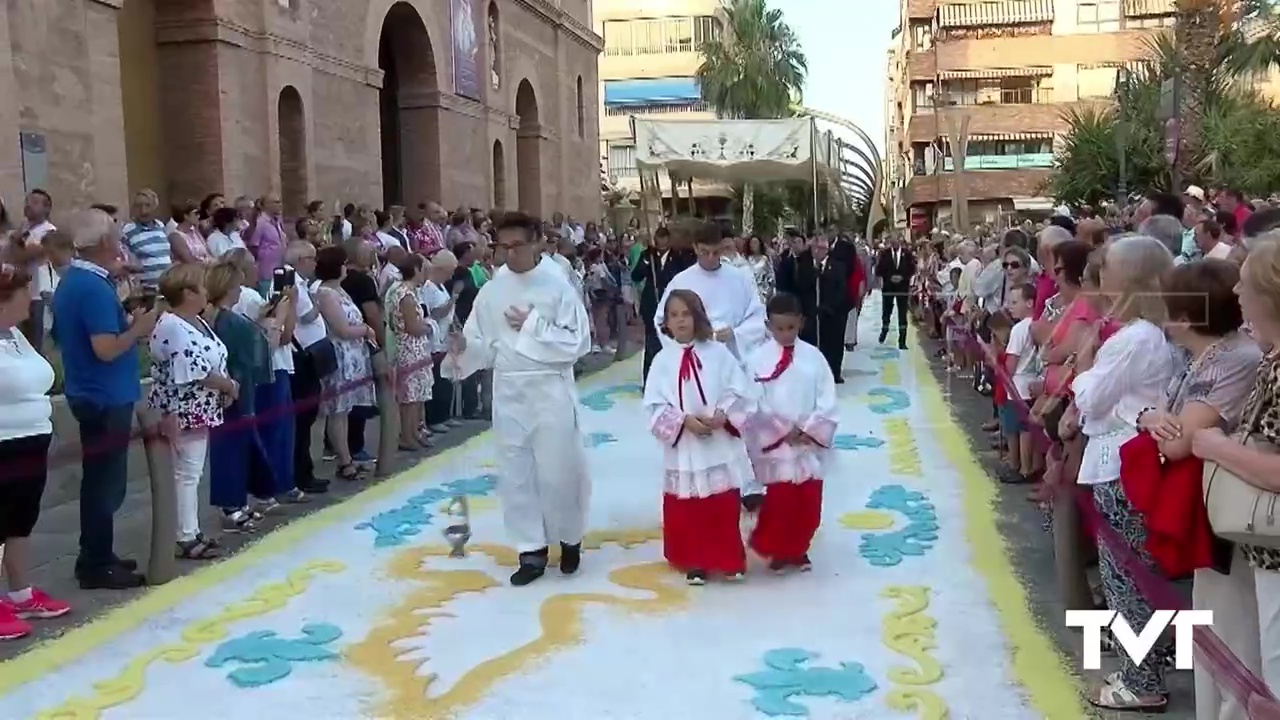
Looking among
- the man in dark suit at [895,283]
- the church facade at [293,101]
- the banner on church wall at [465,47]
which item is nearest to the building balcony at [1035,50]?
the church facade at [293,101]

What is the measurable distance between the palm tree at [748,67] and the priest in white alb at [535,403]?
50.2m

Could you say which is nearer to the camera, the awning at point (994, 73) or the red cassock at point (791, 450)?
the red cassock at point (791, 450)

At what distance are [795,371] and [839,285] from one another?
26.6 feet

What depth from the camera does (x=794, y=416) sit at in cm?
656

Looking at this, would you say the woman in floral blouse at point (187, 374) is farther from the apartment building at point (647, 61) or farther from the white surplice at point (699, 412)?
the apartment building at point (647, 61)

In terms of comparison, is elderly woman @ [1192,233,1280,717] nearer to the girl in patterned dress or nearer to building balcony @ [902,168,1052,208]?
the girl in patterned dress

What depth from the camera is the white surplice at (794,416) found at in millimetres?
6520

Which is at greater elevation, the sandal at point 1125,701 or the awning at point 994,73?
the awning at point 994,73

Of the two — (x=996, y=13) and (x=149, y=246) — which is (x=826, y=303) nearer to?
(x=149, y=246)

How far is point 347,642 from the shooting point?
5.71 metres

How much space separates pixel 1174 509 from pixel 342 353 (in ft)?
22.4

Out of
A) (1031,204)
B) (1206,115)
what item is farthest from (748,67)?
(1206,115)

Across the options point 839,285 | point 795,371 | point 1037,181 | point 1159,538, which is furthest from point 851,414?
point 1037,181

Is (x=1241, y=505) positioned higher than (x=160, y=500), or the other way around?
(x=1241, y=505)
